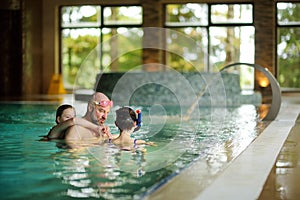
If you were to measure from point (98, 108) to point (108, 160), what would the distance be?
46.2 inches

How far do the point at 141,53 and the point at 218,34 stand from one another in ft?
7.77

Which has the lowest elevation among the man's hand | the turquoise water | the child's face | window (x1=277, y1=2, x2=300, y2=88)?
the turquoise water

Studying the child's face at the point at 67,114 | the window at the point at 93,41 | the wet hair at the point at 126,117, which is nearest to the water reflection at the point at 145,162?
the wet hair at the point at 126,117

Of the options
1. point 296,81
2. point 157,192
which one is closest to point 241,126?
point 157,192

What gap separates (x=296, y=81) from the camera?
17.7m

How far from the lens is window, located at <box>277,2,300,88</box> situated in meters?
17.6

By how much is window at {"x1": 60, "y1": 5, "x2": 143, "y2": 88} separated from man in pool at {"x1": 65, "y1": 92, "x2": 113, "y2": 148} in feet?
41.2

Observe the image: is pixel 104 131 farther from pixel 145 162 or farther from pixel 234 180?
pixel 234 180

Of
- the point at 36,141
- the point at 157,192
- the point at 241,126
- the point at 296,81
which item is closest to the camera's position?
the point at 157,192

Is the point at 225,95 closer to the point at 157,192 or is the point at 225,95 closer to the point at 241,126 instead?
the point at 241,126

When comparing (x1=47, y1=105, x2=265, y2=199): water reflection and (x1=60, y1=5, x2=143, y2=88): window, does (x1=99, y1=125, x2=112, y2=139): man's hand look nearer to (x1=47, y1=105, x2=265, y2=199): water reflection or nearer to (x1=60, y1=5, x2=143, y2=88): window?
(x1=47, y1=105, x2=265, y2=199): water reflection

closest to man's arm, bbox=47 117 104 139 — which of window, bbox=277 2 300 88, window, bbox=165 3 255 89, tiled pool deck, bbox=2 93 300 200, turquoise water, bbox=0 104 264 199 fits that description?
turquoise water, bbox=0 104 264 199

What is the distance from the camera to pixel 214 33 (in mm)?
18188

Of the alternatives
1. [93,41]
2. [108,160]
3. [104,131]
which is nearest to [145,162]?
[108,160]
